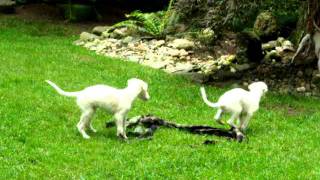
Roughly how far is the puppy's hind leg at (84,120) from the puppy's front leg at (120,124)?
43 cm

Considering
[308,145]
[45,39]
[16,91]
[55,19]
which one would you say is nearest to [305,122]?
[308,145]

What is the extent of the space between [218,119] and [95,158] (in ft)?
8.06

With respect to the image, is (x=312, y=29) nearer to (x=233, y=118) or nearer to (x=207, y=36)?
(x=207, y=36)

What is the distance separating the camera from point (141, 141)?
1055 centimetres

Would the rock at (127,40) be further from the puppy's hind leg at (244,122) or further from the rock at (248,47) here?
the puppy's hind leg at (244,122)

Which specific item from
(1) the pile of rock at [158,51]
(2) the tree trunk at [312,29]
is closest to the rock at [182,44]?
(1) the pile of rock at [158,51]

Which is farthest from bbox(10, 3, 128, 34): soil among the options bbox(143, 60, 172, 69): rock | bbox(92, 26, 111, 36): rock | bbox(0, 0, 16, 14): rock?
bbox(143, 60, 172, 69): rock

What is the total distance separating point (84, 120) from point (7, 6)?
A: 48.6 feet

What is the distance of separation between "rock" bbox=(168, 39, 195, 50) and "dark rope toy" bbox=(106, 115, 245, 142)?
840 centimetres

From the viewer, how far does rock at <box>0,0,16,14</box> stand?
79.2ft

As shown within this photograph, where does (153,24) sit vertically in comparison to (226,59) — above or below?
below

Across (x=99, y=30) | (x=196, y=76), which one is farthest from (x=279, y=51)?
(x=99, y=30)

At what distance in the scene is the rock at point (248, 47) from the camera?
17.3 meters

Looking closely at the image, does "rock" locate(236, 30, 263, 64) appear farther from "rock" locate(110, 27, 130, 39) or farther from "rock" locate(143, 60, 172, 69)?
"rock" locate(110, 27, 130, 39)
